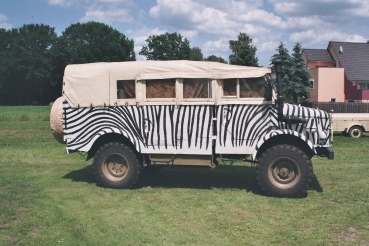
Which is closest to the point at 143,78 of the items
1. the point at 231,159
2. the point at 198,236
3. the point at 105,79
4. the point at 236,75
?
the point at 105,79

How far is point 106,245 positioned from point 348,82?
46652 mm

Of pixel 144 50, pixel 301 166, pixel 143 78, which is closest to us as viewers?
pixel 301 166

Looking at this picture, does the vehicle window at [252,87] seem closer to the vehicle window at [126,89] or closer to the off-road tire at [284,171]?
the off-road tire at [284,171]

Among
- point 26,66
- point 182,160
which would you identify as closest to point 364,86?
point 182,160

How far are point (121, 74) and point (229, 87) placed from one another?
2498 millimetres

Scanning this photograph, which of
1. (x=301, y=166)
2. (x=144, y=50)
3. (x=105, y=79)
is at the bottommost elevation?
(x=301, y=166)

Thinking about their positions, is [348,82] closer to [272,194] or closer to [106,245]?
[272,194]

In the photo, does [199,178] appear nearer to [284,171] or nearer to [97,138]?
[284,171]

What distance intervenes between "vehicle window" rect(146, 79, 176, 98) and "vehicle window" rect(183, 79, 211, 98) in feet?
0.89

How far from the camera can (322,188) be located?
393 inches

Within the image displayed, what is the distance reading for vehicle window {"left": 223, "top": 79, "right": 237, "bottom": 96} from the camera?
936 centimetres

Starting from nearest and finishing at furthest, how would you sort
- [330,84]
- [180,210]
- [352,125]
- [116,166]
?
[180,210] < [116,166] < [352,125] < [330,84]

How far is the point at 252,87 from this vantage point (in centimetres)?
933

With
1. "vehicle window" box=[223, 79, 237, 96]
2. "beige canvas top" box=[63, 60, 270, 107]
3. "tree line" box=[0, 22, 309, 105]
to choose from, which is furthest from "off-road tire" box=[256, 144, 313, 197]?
"tree line" box=[0, 22, 309, 105]
